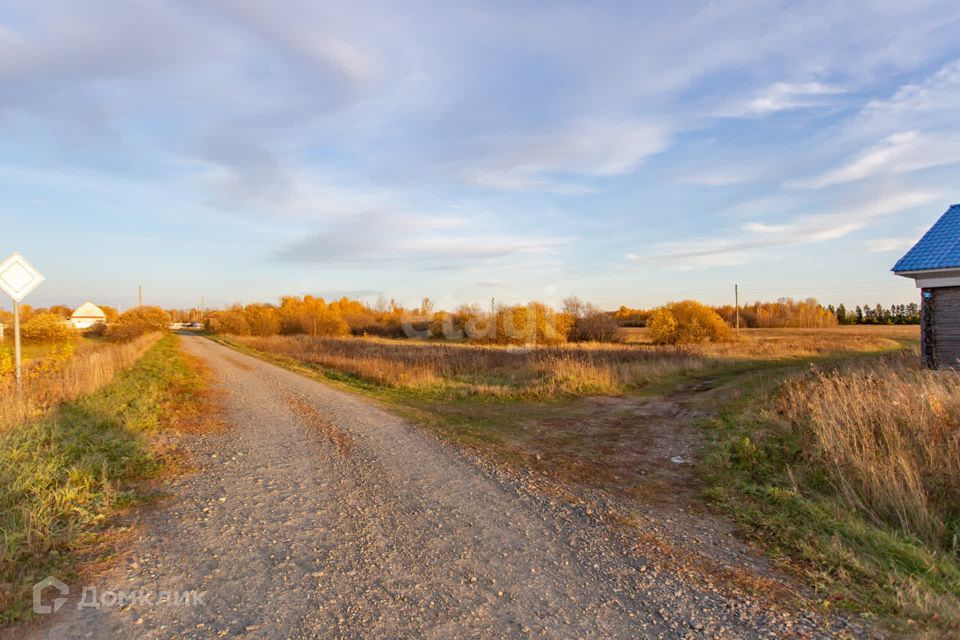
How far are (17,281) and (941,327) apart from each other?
19279 mm

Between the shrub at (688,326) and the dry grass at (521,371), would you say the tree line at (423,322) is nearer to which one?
the shrub at (688,326)

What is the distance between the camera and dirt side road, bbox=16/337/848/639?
3.12 meters

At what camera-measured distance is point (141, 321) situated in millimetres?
56656

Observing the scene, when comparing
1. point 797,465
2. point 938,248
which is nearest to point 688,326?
point 938,248

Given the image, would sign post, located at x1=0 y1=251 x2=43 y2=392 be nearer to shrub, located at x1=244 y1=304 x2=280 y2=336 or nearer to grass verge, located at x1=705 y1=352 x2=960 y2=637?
grass verge, located at x1=705 y1=352 x2=960 y2=637

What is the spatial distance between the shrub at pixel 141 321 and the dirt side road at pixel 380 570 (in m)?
50.9

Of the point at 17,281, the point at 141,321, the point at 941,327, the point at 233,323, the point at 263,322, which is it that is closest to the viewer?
the point at 17,281

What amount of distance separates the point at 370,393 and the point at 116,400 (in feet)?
20.7

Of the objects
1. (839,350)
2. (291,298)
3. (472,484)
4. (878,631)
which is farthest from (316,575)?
(291,298)

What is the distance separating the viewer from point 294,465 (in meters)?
6.78

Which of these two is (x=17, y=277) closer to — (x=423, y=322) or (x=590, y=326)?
(x=590, y=326)

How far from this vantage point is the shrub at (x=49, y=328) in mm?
14516

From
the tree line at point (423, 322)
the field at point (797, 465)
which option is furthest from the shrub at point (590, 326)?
the field at point (797, 465)

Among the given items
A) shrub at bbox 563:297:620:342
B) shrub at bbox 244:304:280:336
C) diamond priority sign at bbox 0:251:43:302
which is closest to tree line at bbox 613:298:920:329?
shrub at bbox 563:297:620:342
